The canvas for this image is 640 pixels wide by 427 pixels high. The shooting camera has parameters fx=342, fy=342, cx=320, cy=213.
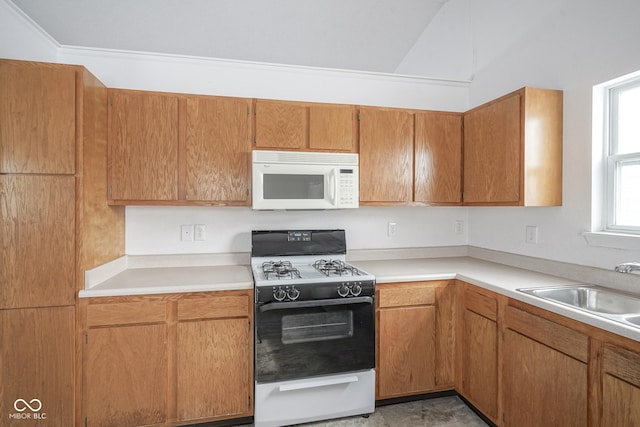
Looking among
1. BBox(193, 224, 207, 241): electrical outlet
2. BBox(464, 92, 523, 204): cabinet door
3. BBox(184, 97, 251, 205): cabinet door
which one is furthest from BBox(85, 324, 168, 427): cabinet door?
BBox(464, 92, 523, 204): cabinet door

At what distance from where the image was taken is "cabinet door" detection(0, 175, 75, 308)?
5.83 ft

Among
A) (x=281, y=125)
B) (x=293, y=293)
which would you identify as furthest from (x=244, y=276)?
(x=281, y=125)

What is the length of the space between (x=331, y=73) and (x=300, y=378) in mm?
2293

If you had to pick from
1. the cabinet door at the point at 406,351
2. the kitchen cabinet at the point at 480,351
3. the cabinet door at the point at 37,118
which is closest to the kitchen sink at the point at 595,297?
the kitchen cabinet at the point at 480,351

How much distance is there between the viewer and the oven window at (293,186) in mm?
2312

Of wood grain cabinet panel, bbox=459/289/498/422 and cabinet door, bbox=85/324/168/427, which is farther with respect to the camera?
wood grain cabinet panel, bbox=459/289/498/422

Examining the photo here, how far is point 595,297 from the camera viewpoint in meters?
Answer: 1.88

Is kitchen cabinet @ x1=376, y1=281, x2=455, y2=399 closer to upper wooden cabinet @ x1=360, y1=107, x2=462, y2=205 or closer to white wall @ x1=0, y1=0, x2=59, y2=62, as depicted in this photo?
upper wooden cabinet @ x1=360, y1=107, x2=462, y2=205

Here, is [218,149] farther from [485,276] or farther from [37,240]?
[485,276]

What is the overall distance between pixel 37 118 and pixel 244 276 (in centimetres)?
142

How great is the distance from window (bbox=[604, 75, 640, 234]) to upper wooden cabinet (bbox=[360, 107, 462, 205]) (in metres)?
0.95

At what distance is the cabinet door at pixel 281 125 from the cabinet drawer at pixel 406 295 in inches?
46.4

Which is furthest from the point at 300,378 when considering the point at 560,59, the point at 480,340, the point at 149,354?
the point at 560,59

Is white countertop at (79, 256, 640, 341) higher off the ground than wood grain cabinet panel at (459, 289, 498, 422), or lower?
higher
